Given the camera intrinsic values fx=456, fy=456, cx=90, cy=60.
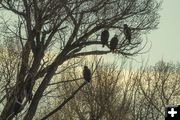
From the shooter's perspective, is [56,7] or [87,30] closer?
[56,7]

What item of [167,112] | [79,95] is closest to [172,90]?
[79,95]

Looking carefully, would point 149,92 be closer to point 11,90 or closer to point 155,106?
point 155,106

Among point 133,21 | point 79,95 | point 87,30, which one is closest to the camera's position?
point 87,30

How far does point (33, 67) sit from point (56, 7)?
1364mm

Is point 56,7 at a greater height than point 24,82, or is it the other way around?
point 56,7

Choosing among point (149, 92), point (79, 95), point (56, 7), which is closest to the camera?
point (56, 7)

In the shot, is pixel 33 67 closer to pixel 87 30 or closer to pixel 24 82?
pixel 24 82

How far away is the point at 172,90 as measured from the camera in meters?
39.4

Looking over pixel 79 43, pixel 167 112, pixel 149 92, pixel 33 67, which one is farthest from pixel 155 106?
pixel 167 112

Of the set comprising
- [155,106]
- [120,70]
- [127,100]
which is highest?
[120,70]

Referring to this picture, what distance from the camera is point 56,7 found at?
8836mm

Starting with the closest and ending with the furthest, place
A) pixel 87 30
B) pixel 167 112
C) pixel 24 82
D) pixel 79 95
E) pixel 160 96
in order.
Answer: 1. pixel 167 112
2. pixel 24 82
3. pixel 87 30
4. pixel 79 95
5. pixel 160 96

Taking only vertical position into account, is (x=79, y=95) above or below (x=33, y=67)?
below

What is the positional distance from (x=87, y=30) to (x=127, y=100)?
4.49 metres
